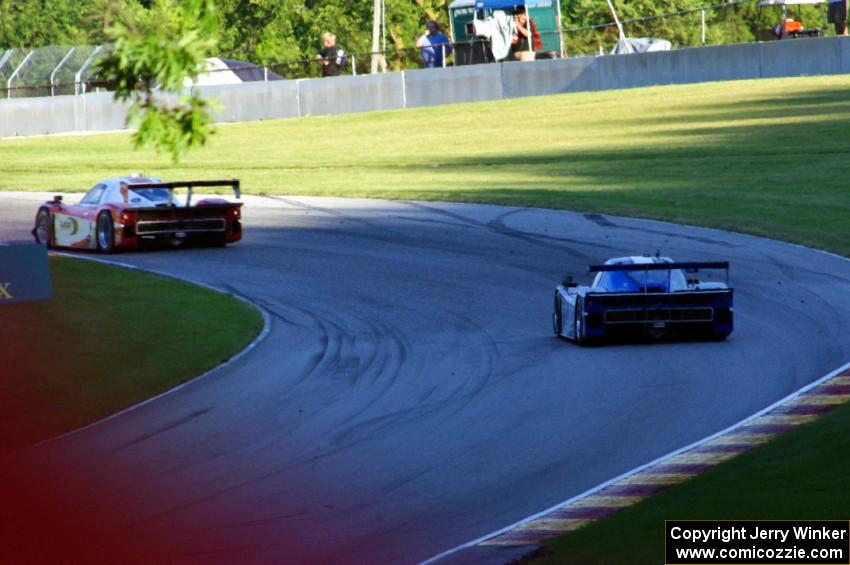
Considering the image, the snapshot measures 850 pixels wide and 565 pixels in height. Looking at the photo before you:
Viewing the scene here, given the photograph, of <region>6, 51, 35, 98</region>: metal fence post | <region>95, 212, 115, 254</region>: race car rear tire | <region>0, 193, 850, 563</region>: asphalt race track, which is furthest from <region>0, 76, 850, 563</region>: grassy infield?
<region>6, 51, 35, 98</region>: metal fence post

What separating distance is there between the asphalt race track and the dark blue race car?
211 millimetres

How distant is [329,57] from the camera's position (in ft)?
180

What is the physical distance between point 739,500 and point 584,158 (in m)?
30.0

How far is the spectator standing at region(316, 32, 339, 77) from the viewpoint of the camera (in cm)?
5384

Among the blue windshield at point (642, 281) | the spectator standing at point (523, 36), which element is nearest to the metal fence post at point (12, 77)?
the spectator standing at point (523, 36)

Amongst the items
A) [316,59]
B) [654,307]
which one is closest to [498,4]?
[316,59]

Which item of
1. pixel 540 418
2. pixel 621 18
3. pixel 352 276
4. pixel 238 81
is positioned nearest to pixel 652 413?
pixel 540 418

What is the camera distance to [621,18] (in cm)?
8038

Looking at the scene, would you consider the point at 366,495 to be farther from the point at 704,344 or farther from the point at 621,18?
the point at 621,18

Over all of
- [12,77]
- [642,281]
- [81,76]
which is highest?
[12,77]

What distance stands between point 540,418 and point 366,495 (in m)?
2.72

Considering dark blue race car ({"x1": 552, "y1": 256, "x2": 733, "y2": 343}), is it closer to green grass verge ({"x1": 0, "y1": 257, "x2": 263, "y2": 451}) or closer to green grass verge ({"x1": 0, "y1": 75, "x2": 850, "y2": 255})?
green grass verge ({"x1": 0, "y1": 257, "x2": 263, "y2": 451})

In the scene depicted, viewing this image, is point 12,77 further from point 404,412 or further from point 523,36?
point 404,412

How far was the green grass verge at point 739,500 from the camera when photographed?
7801 mm
